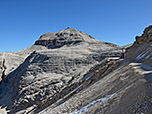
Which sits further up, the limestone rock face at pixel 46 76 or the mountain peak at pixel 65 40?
the mountain peak at pixel 65 40

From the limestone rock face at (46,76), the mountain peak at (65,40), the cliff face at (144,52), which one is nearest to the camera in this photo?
the cliff face at (144,52)

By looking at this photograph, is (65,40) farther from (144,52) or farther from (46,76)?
(144,52)

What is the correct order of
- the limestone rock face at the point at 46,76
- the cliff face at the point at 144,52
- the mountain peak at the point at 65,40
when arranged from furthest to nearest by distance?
the mountain peak at the point at 65,40 → the limestone rock face at the point at 46,76 → the cliff face at the point at 144,52

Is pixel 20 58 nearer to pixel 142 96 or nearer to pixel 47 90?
pixel 47 90

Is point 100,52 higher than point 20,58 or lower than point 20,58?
lower

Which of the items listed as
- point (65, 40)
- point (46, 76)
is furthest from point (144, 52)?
point (65, 40)

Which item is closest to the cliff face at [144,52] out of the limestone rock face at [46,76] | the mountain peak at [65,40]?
the limestone rock face at [46,76]

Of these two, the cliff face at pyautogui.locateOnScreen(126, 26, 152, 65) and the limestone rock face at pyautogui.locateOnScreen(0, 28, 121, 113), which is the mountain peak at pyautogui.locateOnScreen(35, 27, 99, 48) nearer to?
the limestone rock face at pyautogui.locateOnScreen(0, 28, 121, 113)

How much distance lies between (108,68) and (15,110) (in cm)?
1793

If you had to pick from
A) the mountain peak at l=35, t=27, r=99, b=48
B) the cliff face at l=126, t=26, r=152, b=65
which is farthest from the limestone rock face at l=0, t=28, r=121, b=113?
the mountain peak at l=35, t=27, r=99, b=48

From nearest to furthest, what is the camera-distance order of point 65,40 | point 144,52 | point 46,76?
point 144,52 → point 46,76 → point 65,40

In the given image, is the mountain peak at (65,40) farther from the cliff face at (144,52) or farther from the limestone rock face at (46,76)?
the cliff face at (144,52)

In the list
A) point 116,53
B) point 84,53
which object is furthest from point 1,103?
point 116,53

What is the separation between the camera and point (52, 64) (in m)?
32.3
